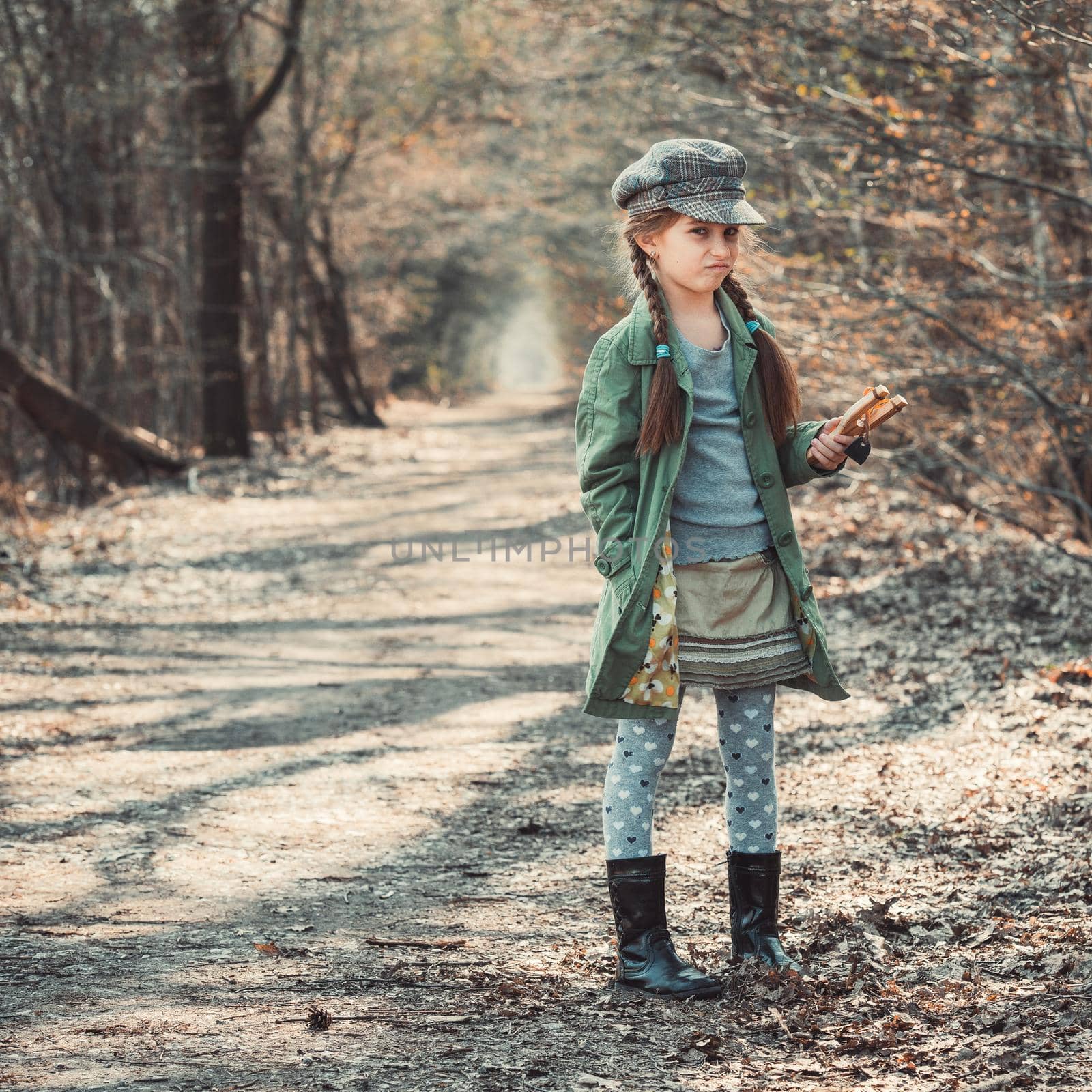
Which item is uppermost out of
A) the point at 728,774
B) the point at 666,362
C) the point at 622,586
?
the point at 666,362

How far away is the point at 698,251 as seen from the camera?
3.14m

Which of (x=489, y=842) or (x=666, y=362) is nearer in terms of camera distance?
(x=666, y=362)

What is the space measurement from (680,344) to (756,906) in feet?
4.72

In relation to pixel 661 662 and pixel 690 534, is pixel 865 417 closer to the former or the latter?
pixel 690 534

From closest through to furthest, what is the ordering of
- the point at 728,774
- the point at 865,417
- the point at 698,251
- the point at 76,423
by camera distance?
the point at 865,417 < the point at 698,251 < the point at 728,774 < the point at 76,423

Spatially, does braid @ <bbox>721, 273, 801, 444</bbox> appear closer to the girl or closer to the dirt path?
the girl

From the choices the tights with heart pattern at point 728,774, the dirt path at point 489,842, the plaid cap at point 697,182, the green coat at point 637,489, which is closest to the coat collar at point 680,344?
the green coat at point 637,489

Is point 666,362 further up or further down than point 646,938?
further up

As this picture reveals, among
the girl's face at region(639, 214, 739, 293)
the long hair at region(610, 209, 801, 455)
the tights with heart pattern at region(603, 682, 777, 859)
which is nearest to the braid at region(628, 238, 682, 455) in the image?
the long hair at region(610, 209, 801, 455)

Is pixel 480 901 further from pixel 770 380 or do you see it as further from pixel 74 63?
pixel 74 63

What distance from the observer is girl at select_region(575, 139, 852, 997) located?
121 inches

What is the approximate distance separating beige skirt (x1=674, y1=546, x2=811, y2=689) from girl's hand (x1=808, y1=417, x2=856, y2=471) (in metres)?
0.26

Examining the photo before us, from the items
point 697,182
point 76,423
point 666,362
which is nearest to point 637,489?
point 666,362

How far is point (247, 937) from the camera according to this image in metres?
3.44
